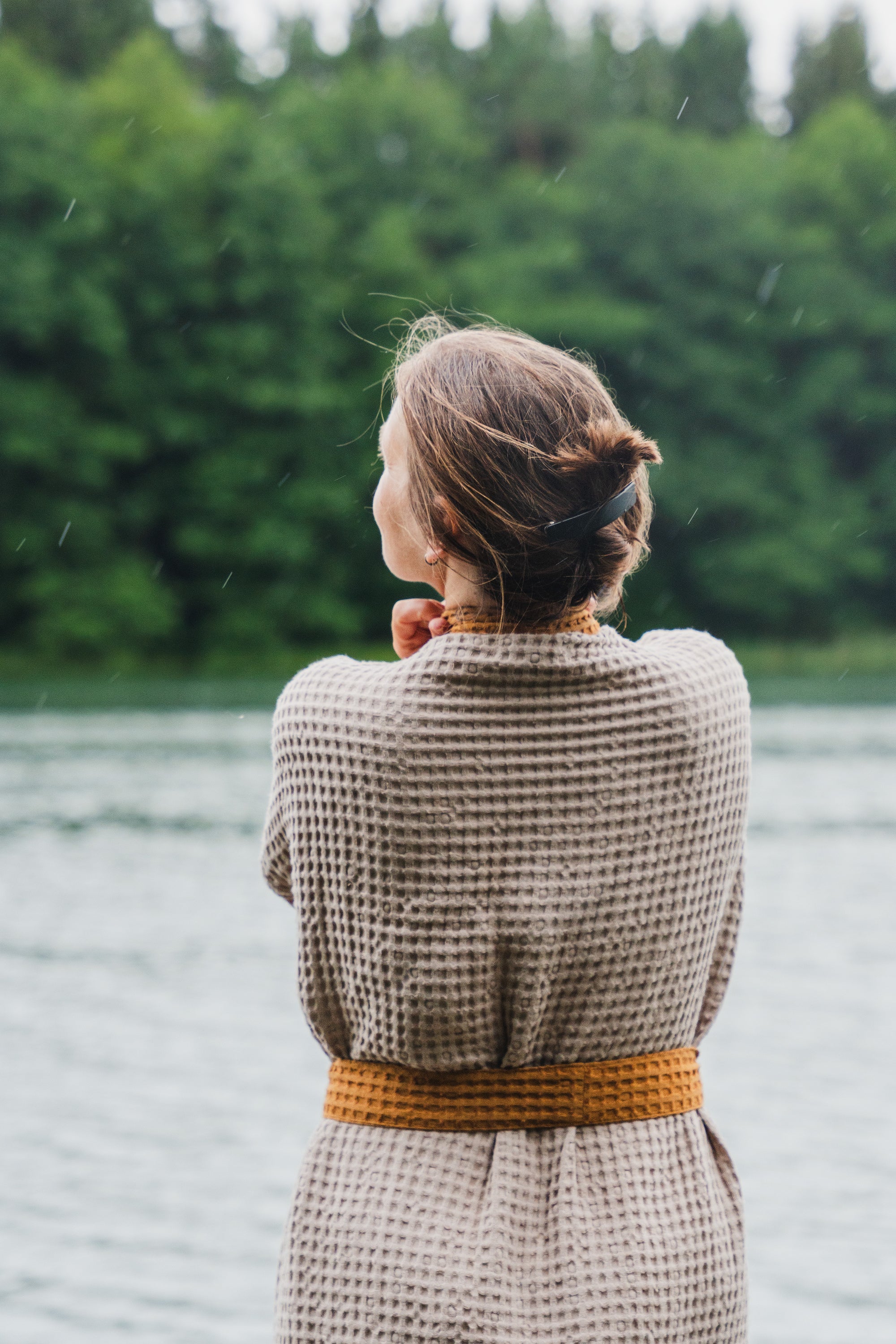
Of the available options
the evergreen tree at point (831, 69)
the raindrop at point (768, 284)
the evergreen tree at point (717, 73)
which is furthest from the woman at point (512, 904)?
the evergreen tree at point (831, 69)

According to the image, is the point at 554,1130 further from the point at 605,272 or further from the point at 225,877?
the point at 605,272

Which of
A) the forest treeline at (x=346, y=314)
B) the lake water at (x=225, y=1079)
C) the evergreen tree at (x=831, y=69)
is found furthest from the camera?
the evergreen tree at (x=831, y=69)

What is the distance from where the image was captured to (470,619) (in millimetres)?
1239

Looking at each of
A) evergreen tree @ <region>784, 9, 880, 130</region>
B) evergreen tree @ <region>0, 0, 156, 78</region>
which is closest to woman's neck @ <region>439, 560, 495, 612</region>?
evergreen tree @ <region>0, 0, 156, 78</region>

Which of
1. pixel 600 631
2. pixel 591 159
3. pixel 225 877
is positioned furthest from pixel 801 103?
pixel 600 631

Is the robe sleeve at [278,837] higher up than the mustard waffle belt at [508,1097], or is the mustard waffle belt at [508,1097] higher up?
the robe sleeve at [278,837]

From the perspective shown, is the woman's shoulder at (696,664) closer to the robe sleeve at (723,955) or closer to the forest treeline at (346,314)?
the robe sleeve at (723,955)

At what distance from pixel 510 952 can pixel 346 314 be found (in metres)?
31.3

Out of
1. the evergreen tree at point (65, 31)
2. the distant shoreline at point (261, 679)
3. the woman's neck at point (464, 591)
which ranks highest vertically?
the evergreen tree at point (65, 31)

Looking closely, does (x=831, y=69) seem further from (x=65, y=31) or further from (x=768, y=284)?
(x=65, y=31)

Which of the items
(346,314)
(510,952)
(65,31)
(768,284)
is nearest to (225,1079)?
(510,952)

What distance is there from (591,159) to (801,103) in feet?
58.3

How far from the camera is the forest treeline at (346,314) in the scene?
112 ft

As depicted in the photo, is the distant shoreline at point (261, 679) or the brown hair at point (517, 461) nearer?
the brown hair at point (517, 461)
